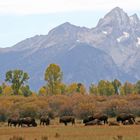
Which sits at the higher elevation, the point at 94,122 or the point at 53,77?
the point at 53,77

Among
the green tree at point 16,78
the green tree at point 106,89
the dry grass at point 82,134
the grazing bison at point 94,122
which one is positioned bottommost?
the dry grass at point 82,134

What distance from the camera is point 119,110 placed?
10006 centimetres

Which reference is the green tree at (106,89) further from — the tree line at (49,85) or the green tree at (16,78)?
the green tree at (16,78)

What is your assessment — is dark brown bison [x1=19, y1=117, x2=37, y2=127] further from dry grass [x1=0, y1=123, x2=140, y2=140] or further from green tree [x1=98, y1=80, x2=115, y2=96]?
green tree [x1=98, y1=80, x2=115, y2=96]

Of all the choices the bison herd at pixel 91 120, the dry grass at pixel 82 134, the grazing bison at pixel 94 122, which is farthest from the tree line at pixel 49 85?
the dry grass at pixel 82 134

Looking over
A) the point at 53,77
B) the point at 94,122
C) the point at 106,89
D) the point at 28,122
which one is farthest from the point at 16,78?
the point at 94,122

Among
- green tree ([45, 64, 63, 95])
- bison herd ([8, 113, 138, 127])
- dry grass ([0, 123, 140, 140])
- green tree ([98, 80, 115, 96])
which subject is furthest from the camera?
green tree ([98, 80, 115, 96])

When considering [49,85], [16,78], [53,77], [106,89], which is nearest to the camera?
[16,78]

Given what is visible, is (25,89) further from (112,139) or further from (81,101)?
(112,139)

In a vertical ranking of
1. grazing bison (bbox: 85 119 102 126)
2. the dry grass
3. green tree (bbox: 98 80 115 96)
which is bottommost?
the dry grass

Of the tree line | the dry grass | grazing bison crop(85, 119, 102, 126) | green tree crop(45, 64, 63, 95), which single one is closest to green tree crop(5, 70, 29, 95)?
the tree line

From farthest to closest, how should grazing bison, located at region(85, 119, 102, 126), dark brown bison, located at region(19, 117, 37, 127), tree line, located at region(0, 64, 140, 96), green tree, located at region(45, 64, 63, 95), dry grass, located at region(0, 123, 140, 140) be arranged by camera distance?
green tree, located at region(45, 64, 63, 95) → tree line, located at region(0, 64, 140, 96) → dark brown bison, located at region(19, 117, 37, 127) → grazing bison, located at region(85, 119, 102, 126) → dry grass, located at region(0, 123, 140, 140)

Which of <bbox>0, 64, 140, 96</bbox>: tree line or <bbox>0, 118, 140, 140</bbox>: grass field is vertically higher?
<bbox>0, 64, 140, 96</bbox>: tree line

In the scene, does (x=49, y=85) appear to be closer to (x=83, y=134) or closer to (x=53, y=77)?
(x=53, y=77)
